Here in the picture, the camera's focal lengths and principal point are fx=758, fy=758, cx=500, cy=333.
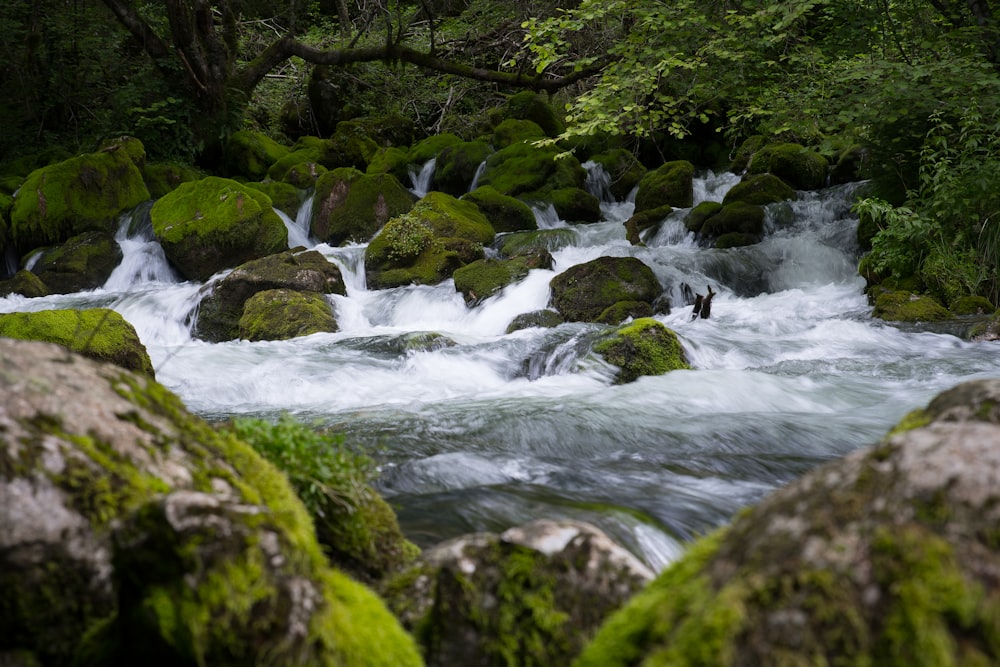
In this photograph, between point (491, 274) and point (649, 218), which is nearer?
point (491, 274)

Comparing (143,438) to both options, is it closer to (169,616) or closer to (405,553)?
(169,616)

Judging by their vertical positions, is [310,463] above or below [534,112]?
above

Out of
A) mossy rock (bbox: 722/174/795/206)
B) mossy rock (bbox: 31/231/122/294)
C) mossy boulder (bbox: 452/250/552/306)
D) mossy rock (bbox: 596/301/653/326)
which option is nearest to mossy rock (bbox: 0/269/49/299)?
mossy rock (bbox: 31/231/122/294)

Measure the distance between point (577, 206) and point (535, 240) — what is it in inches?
108

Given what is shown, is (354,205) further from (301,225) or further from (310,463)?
(310,463)

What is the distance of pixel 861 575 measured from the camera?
59.5 inches

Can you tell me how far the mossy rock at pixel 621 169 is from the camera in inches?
774

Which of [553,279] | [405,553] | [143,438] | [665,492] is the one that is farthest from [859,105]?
[143,438]

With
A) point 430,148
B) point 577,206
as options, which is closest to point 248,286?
point 577,206

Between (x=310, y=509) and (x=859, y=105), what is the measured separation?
9621 millimetres

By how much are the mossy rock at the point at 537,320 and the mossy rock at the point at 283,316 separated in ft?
9.44

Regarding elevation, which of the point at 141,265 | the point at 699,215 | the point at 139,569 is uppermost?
Result: the point at 139,569

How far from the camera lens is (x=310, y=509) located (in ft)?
9.18

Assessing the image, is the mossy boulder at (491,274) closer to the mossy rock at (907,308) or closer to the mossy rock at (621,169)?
the mossy rock at (907,308)
